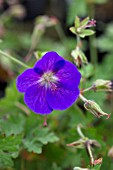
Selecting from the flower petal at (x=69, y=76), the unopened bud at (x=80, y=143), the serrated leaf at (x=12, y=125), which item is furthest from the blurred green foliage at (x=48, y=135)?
the flower petal at (x=69, y=76)

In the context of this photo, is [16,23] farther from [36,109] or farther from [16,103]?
[36,109]

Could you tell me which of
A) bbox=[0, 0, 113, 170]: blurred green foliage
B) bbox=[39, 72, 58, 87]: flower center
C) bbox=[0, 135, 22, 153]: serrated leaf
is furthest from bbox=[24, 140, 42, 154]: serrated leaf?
bbox=[39, 72, 58, 87]: flower center

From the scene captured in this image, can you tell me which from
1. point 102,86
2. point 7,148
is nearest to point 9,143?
point 7,148

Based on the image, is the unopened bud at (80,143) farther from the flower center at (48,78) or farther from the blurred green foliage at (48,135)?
the flower center at (48,78)

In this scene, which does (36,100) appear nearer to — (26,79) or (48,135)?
(26,79)

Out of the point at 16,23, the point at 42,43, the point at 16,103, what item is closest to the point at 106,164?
the point at 16,103

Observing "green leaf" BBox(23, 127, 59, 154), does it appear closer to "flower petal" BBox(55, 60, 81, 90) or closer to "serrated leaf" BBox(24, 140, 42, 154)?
"serrated leaf" BBox(24, 140, 42, 154)
